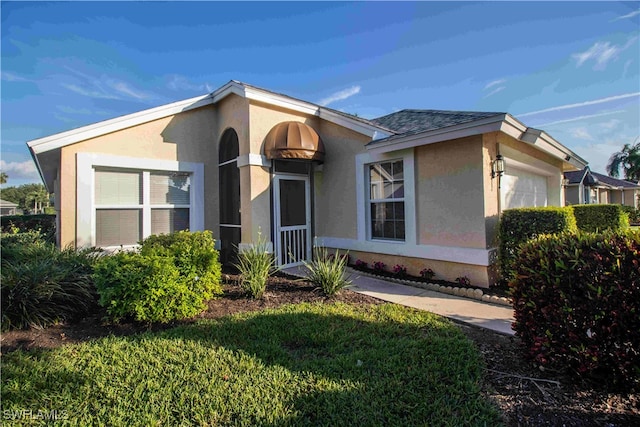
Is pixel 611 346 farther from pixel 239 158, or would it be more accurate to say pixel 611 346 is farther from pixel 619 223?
pixel 619 223

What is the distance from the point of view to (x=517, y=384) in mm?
3357

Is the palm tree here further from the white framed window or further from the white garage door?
the white framed window

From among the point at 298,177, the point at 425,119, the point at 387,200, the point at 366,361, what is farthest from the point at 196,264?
the point at 425,119

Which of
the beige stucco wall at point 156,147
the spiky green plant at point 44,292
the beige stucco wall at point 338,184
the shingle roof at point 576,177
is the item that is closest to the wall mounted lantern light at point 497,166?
the beige stucco wall at point 338,184

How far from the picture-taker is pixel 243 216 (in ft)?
28.9

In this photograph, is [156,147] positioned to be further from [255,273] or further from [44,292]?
[255,273]

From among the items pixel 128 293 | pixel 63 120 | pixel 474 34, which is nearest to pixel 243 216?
pixel 128 293

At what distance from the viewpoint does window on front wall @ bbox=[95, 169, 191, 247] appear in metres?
8.28

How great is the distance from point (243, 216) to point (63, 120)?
11.1 m

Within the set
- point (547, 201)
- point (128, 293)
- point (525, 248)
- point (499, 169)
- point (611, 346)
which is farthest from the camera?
point (547, 201)

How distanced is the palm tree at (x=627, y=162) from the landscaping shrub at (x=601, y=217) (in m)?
44.4

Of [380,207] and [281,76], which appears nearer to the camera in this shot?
[380,207]

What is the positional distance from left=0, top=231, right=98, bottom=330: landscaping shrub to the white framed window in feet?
6.69

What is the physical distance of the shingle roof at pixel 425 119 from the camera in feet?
25.6
